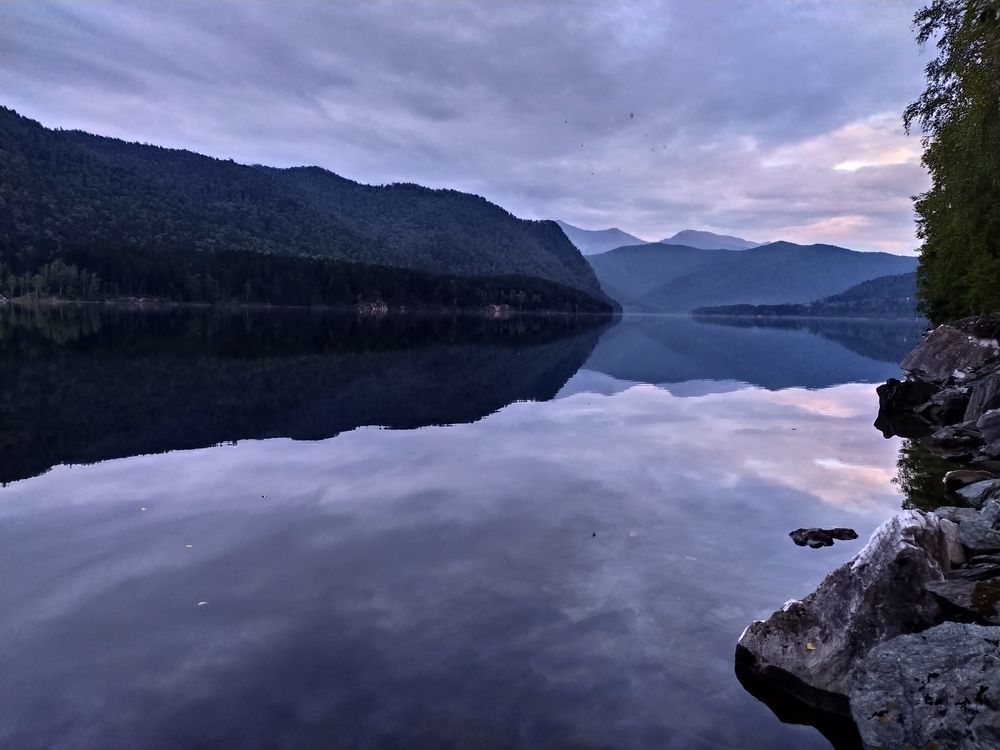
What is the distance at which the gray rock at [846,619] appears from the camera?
976cm

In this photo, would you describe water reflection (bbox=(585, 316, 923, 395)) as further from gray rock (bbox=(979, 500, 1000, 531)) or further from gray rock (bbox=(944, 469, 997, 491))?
gray rock (bbox=(979, 500, 1000, 531))

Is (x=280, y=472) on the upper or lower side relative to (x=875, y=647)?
lower

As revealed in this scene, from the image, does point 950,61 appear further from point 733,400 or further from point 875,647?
point 875,647

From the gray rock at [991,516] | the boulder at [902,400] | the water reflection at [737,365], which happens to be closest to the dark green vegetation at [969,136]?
the boulder at [902,400]

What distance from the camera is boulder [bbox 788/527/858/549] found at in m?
16.4

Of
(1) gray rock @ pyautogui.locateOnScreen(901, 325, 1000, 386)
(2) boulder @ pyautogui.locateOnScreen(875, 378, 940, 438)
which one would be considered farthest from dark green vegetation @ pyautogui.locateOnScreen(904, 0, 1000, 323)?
(2) boulder @ pyautogui.locateOnScreen(875, 378, 940, 438)

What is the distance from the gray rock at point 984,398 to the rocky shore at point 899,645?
19.0 m

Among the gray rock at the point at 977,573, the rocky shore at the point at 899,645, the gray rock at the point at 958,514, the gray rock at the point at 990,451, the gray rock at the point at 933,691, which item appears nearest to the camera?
the gray rock at the point at 933,691

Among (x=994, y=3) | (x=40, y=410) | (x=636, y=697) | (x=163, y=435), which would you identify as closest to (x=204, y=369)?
(x=40, y=410)

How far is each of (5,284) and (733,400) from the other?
227254mm

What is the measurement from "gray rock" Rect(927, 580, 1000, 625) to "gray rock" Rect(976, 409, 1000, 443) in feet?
64.7

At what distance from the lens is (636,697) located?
387 inches

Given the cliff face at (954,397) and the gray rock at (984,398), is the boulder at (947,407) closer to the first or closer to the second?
the cliff face at (954,397)

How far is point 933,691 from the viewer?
8.16 metres
